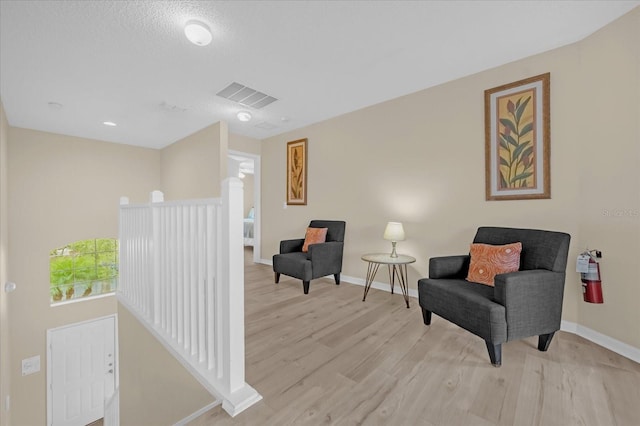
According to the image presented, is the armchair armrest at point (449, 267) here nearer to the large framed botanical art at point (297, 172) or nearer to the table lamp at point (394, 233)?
the table lamp at point (394, 233)

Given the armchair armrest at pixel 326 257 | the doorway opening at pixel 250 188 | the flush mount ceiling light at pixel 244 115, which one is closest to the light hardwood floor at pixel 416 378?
the armchair armrest at pixel 326 257

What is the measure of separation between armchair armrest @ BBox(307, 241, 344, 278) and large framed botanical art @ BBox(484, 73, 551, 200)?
188 centimetres

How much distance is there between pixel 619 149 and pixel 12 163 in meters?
7.58

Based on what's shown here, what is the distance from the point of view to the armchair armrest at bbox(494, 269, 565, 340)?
1.71m

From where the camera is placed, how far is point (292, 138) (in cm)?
468

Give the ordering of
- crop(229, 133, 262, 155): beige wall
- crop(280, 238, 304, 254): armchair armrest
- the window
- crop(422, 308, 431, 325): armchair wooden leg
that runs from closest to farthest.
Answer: crop(422, 308, 431, 325): armchair wooden leg < crop(280, 238, 304, 254): armchair armrest < the window < crop(229, 133, 262, 155): beige wall

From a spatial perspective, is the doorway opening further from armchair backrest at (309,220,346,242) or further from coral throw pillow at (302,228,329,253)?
armchair backrest at (309,220,346,242)

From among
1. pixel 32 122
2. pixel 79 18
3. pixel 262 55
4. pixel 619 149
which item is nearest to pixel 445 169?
pixel 619 149

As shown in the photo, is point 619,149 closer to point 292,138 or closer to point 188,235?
point 188,235

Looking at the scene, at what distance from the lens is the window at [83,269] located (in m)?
4.66

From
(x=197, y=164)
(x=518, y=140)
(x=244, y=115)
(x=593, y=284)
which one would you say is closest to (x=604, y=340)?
(x=593, y=284)

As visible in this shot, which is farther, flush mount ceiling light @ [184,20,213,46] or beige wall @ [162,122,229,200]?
beige wall @ [162,122,229,200]

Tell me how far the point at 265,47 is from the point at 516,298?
275 cm

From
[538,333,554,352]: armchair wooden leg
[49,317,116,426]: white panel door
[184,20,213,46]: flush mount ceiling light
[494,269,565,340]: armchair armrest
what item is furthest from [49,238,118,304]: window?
[538,333,554,352]: armchair wooden leg
